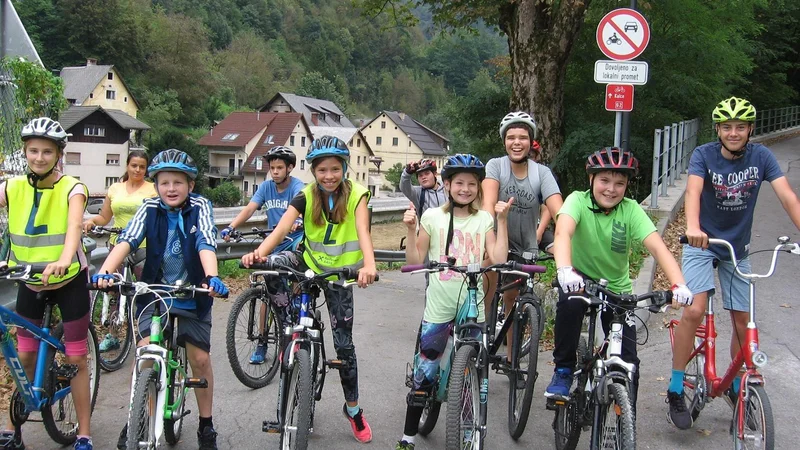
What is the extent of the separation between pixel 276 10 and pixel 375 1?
137 m

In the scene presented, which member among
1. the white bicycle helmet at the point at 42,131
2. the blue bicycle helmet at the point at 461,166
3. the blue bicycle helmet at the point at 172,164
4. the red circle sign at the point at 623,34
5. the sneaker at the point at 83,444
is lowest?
the sneaker at the point at 83,444

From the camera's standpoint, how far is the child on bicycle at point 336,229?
5035 millimetres

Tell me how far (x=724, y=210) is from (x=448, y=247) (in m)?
1.94

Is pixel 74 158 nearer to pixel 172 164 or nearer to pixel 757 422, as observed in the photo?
pixel 172 164

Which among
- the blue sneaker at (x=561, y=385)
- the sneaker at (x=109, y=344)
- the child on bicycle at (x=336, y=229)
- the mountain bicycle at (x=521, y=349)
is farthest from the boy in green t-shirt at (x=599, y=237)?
the sneaker at (x=109, y=344)

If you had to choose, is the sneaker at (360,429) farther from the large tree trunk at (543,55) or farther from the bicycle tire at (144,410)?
the large tree trunk at (543,55)

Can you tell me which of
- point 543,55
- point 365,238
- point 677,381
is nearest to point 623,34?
point 543,55

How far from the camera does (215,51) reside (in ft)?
408

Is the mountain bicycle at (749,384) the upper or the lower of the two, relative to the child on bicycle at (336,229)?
lower

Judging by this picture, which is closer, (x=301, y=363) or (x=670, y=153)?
(x=301, y=363)

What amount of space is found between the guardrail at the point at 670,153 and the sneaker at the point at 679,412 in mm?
7909

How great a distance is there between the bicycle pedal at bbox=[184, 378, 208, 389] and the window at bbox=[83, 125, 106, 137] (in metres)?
65.2

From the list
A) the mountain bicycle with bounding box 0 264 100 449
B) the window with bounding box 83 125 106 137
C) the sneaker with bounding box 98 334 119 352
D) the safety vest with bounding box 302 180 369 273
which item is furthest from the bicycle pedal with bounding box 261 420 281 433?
the window with bounding box 83 125 106 137

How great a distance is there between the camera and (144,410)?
395 cm
